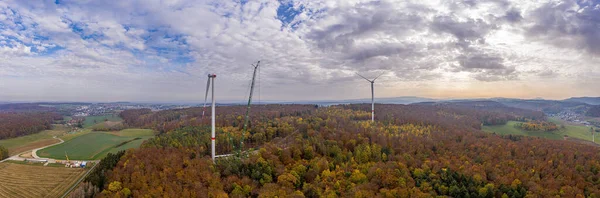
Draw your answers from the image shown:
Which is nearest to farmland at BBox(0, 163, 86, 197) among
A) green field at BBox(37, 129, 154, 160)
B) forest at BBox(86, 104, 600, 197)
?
green field at BBox(37, 129, 154, 160)

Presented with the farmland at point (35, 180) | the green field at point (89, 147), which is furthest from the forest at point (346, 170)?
the green field at point (89, 147)

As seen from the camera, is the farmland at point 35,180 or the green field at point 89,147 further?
the green field at point 89,147

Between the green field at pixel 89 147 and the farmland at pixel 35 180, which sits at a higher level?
the green field at pixel 89 147

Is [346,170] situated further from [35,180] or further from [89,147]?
[89,147]

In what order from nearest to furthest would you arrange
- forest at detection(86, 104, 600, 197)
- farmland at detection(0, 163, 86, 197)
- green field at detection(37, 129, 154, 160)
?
forest at detection(86, 104, 600, 197) < farmland at detection(0, 163, 86, 197) < green field at detection(37, 129, 154, 160)

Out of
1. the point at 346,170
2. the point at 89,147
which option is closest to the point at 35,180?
the point at 89,147

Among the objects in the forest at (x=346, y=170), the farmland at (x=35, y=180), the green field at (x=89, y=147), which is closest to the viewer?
the forest at (x=346, y=170)

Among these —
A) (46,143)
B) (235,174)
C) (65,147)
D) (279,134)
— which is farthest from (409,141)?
(46,143)

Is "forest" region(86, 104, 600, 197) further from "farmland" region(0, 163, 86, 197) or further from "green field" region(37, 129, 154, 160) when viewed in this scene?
"green field" region(37, 129, 154, 160)

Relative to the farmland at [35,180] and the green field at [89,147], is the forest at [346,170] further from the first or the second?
the green field at [89,147]
